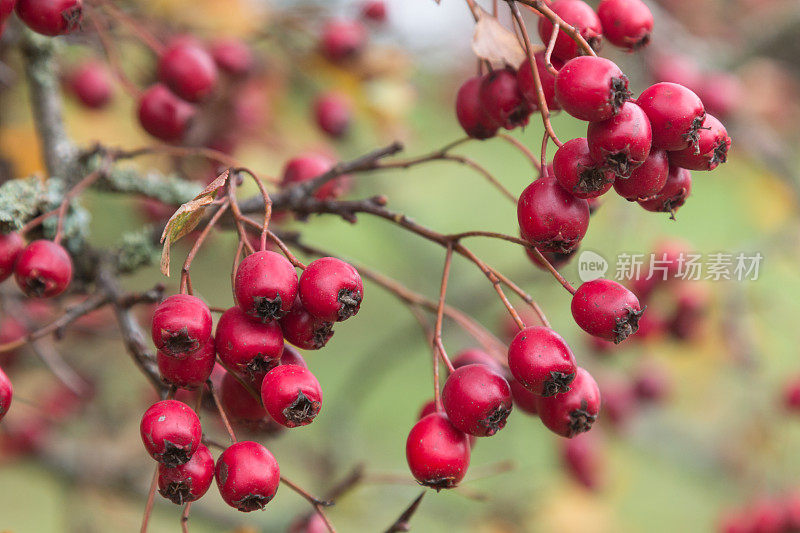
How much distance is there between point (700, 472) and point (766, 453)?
1734 mm

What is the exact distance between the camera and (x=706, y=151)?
3.15 ft

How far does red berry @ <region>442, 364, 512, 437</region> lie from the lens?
981 millimetres

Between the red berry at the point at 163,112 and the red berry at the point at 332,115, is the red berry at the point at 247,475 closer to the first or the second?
the red berry at the point at 163,112

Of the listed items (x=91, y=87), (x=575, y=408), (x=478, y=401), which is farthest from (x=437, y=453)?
(x=91, y=87)

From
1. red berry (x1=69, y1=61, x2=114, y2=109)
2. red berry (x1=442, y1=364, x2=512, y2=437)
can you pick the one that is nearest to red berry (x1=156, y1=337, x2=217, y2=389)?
red berry (x1=442, y1=364, x2=512, y2=437)

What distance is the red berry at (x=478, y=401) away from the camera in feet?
3.22

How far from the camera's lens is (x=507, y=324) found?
9.21 feet

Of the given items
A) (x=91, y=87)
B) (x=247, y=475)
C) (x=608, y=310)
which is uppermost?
(x=608, y=310)

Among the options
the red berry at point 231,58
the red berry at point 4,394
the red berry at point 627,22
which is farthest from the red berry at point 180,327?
the red berry at point 231,58

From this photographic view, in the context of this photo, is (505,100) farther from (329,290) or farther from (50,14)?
(50,14)

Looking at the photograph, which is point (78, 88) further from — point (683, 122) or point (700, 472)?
point (700, 472)

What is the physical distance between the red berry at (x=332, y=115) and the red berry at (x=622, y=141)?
4.96 ft

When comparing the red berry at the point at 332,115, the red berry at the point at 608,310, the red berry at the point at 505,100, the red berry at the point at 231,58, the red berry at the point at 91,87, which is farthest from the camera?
the red berry at the point at 332,115

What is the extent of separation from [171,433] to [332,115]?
1.58 m
